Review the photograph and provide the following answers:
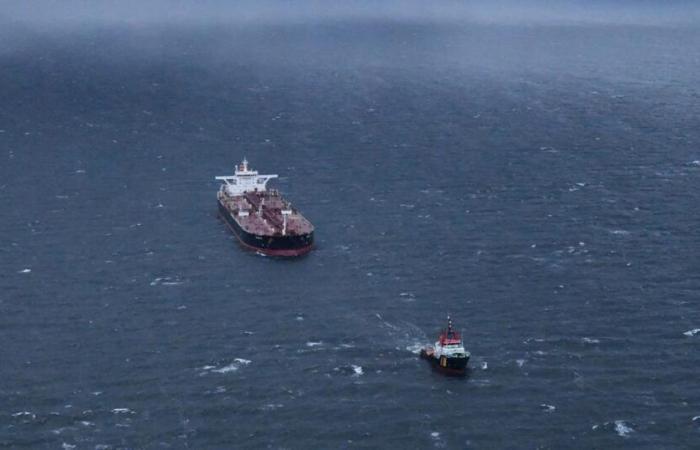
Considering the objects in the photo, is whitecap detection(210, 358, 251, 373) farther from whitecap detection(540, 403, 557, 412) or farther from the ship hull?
whitecap detection(540, 403, 557, 412)

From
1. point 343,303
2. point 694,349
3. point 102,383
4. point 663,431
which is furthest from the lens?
point 343,303

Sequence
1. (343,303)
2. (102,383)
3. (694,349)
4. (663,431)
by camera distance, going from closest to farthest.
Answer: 1. (663,431)
2. (102,383)
3. (694,349)
4. (343,303)

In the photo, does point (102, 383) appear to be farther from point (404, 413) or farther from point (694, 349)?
point (694, 349)

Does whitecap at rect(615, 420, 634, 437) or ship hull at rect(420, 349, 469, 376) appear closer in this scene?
whitecap at rect(615, 420, 634, 437)

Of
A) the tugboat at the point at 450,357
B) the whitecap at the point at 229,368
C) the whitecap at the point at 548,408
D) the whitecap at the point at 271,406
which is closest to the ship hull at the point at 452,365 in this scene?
the tugboat at the point at 450,357

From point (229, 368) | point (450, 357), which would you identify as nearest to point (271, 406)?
point (229, 368)

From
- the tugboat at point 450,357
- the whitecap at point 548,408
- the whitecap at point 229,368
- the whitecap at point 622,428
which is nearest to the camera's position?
the whitecap at point 622,428

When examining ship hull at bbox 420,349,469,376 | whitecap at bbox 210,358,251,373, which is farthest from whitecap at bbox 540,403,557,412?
whitecap at bbox 210,358,251,373

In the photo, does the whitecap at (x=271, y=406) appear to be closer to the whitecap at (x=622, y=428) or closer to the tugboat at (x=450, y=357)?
the tugboat at (x=450, y=357)

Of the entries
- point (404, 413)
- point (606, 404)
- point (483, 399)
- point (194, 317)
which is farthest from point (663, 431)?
point (194, 317)
